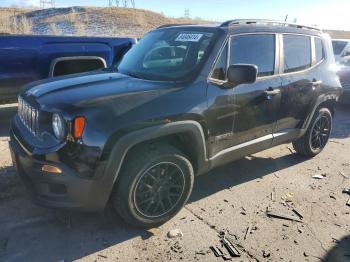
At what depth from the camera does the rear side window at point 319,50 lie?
5.48m

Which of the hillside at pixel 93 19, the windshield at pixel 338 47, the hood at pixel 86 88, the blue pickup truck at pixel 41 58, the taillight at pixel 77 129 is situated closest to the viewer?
the taillight at pixel 77 129

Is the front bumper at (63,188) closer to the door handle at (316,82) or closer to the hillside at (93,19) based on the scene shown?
the door handle at (316,82)

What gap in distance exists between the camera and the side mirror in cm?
385

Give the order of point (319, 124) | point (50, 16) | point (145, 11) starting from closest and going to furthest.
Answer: point (319, 124) < point (50, 16) < point (145, 11)

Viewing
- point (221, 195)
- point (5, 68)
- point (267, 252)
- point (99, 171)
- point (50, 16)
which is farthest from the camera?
point (50, 16)

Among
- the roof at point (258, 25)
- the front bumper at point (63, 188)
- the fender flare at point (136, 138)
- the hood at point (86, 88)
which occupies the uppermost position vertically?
the roof at point (258, 25)

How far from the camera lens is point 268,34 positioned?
464 centimetres

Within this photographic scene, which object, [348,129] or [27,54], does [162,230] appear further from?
[348,129]

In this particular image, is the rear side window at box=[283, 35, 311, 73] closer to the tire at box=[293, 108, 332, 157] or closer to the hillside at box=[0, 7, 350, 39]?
the tire at box=[293, 108, 332, 157]

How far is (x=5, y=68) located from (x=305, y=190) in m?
4.89

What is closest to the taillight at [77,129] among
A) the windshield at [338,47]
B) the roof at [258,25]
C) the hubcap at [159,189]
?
the hubcap at [159,189]

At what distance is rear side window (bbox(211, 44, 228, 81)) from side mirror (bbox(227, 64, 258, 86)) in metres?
0.10

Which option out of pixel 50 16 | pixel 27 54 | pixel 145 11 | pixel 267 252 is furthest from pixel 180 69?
pixel 145 11

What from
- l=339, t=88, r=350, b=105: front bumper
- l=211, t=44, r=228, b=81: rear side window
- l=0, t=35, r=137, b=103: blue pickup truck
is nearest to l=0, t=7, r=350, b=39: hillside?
l=339, t=88, r=350, b=105: front bumper
